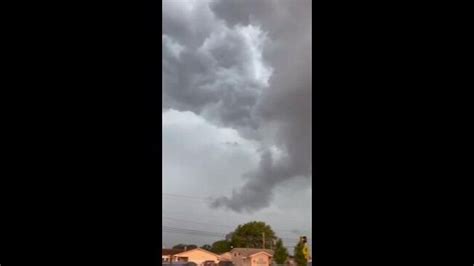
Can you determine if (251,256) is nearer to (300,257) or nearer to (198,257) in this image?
(198,257)

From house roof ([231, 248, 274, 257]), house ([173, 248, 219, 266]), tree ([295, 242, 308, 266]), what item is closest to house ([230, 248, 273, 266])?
house roof ([231, 248, 274, 257])

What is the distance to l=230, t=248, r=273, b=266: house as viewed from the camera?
12.4 ft

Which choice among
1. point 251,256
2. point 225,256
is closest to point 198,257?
point 225,256

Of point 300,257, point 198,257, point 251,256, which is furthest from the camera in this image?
point 251,256

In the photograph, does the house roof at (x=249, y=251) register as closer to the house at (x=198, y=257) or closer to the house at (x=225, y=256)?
the house at (x=225, y=256)

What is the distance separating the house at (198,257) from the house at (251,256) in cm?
17

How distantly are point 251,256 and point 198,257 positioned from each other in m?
0.59

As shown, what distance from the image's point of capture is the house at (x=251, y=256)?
378 centimetres

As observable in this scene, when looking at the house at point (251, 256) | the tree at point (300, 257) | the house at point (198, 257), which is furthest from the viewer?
the house at point (251, 256)

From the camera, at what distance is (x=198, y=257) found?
3463 mm

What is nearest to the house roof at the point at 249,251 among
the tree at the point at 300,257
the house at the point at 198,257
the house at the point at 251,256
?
the house at the point at 251,256

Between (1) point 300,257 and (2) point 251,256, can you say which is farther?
(2) point 251,256
